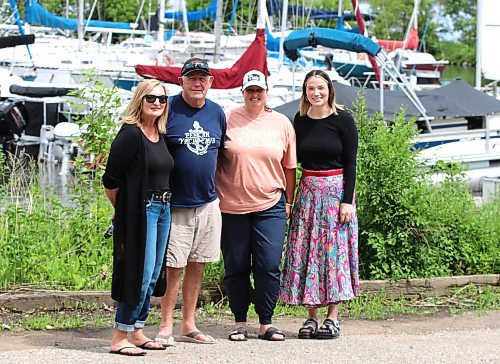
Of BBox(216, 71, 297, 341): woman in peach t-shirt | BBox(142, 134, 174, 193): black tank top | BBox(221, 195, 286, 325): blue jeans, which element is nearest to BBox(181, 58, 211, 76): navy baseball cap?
BBox(216, 71, 297, 341): woman in peach t-shirt

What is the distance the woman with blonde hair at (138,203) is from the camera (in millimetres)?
6875

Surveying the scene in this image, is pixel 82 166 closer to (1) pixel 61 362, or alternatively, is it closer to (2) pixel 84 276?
(2) pixel 84 276

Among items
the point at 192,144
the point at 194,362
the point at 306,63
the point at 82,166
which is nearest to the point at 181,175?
the point at 192,144

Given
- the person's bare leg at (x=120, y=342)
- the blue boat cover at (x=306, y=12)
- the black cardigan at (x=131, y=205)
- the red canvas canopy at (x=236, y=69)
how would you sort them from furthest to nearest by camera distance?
the blue boat cover at (x=306, y=12), the red canvas canopy at (x=236, y=69), the person's bare leg at (x=120, y=342), the black cardigan at (x=131, y=205)

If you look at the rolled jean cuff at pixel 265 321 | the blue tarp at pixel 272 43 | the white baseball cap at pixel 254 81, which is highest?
the blue tarp at pixel 272 43

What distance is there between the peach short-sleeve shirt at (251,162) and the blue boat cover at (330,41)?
1200cm

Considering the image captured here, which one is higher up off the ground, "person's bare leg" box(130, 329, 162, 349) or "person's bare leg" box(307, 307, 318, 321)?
"person's bare leg" box(307, 307, 318, 321)

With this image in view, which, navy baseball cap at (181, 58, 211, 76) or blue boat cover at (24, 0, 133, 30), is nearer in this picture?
navy baseball cap at (181, 58, 211, 76)

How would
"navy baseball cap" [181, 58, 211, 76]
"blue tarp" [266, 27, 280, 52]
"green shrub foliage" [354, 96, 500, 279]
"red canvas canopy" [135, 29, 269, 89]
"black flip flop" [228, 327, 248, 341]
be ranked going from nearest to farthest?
1. "navy baseball cap" [181, 58, 211, 76]
2. "black flip flop" [228, 327, 248, 341]
3. "green shrub foliage" [354, 96, 500, 279]
4. "red canvas canopy" [135, 29, 269, 89]
5. "blue tarp" [266, 27, 280, 52]

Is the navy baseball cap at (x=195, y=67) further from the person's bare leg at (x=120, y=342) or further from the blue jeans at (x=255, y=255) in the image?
the person's bare leg at (x=120, y=342)

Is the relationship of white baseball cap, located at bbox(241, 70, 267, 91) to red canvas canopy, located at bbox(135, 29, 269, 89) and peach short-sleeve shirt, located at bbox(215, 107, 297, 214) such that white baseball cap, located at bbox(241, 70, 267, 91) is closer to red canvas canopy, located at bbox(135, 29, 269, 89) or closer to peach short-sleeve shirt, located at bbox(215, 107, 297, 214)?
peach short-sleeve shirt, located at bbox(215, 107, 297, 214)

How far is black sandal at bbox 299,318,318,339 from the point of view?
306 inches

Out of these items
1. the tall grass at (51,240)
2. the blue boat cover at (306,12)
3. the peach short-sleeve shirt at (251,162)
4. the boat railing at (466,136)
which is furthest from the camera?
the blue boat cover at (306,12)

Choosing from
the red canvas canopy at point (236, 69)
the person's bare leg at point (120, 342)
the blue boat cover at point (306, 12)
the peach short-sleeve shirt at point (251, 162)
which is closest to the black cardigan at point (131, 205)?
the person's bare leg at point (120, 342)
